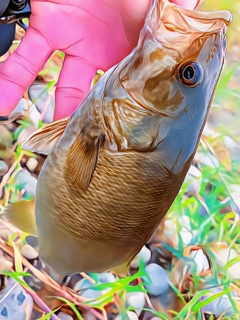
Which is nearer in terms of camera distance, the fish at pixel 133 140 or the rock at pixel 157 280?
the fish at pixel 133 140

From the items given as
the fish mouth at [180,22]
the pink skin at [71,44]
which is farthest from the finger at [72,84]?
the fish mouth at [180,22]

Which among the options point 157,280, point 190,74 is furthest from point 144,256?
point 190,74

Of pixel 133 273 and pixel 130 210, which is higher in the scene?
pixel 130 210

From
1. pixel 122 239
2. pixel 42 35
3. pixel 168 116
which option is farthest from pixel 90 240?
pixel 42 35

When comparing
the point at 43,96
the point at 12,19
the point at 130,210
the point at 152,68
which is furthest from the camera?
the point at 43,96

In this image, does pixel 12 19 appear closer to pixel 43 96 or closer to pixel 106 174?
pixel 43 96

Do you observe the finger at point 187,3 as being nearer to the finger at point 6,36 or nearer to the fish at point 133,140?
the fish at point 133,140
